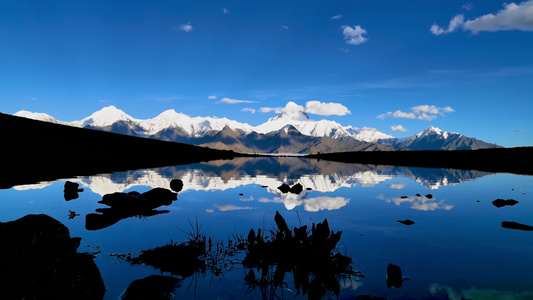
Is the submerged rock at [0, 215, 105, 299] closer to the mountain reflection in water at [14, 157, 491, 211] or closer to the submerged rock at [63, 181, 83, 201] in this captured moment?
the mountain reflection in water at [14, 157, 491, 211]

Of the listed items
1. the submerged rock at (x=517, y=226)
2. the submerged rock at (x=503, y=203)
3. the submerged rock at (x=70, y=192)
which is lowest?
the submerged rock at (x=70, y=192)

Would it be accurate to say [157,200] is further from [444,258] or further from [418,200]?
[418,200]

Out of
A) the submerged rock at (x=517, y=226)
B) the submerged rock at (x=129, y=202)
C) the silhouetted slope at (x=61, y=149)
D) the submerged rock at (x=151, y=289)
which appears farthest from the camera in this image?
the silhouetted slope at (x=61, y=149)

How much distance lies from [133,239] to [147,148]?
187201 millimetres

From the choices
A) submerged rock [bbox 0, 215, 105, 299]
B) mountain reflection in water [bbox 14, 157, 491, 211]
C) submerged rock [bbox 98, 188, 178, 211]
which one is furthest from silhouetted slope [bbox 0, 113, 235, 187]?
submerged rock [bbox 0, 215, 105, 299]

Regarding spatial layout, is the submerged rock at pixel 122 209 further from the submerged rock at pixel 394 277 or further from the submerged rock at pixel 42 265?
the submerged rock at pixel 394 277

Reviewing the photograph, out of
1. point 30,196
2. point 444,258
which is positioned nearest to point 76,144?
point 30,196

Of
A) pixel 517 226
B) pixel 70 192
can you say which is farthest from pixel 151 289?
pixel 70 192

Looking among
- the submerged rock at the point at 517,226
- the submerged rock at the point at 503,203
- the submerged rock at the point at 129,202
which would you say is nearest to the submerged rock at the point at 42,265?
the submerged rock at the point at 129,202

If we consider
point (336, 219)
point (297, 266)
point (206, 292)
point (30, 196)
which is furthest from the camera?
point (30, 196)

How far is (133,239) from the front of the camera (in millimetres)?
15312

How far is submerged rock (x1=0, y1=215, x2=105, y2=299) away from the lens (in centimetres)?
802

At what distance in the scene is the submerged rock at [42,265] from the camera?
26.3 ft

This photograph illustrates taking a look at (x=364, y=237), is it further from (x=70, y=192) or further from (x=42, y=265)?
(x=70, y=192)
